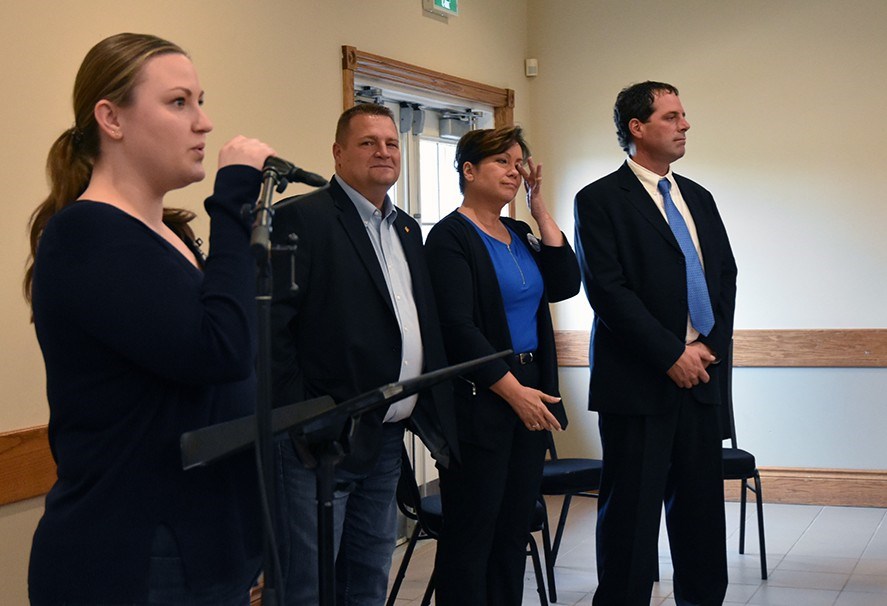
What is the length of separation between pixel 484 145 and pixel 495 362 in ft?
2.20

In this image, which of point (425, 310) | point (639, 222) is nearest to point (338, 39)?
point (639, 222)

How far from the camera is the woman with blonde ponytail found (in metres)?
1.25

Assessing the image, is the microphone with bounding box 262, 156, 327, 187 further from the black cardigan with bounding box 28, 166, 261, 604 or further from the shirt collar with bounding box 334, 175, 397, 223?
the shirt collar with bounding box 334, 175, 397, 223

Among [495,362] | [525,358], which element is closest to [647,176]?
[525,358]

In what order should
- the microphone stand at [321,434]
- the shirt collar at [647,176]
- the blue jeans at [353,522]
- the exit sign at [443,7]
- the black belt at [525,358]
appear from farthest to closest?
the exit sign at [443,7]
the shirt collar at [647,176]
the black belt at [525,358]
the blue jeans at [353,522]
the microphone stand at [321,434]

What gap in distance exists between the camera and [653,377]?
9.84 ft

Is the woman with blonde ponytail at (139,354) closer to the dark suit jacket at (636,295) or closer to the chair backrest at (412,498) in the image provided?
the chair backrest at (412,498)

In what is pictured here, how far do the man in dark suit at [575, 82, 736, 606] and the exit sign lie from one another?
183 centimetres

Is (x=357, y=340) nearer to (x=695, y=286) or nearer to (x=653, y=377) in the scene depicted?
(x=653, y=377)

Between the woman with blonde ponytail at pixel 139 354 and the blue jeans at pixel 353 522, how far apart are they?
93 cm

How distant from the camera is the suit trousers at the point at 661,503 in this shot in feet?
9.86

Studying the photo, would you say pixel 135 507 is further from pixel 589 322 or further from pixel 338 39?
pixel 589 322

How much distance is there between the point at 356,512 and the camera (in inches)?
95.4

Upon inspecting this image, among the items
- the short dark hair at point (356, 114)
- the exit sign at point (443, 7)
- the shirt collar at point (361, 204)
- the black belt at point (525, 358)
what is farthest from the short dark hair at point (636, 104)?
the exit sign at point (443, 7)
